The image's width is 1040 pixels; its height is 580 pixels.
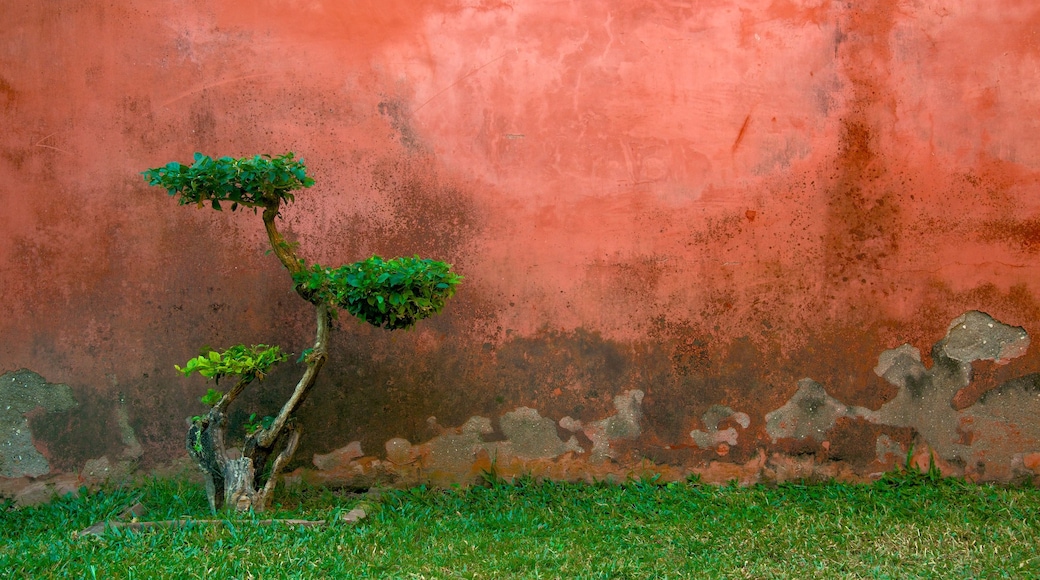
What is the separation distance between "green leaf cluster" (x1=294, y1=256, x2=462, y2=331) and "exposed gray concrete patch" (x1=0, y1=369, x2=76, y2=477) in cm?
135

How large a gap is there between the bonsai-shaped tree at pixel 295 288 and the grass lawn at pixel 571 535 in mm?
207

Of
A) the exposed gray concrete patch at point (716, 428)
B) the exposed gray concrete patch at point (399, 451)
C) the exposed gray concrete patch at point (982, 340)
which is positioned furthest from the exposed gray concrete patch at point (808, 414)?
the exposed gray concrete patch at point (399, 451)

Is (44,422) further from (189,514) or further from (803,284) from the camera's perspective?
(803,284)

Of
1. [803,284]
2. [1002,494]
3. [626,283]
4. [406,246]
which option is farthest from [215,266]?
[1002,494]

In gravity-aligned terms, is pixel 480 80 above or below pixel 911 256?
above

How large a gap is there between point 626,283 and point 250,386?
5.90 feet

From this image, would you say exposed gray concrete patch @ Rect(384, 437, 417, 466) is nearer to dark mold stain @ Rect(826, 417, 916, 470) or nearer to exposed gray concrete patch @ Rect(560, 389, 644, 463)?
exposed gray concrete patch @ Rect(560, 389, 644, 463)

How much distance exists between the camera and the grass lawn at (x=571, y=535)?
2.72 metres

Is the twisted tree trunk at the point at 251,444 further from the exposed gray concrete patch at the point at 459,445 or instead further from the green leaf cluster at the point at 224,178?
the exposed gray concrete patch at the point at 459,445

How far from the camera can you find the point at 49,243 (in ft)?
11.7

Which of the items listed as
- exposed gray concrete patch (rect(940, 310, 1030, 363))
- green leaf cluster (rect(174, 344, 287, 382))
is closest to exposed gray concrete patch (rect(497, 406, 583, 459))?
green leaf cluster (rect(174, 344, 287, 382))

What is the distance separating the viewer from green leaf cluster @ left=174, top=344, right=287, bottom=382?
299 cm

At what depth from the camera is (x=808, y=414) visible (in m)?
3.71

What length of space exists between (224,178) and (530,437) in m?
1.76
